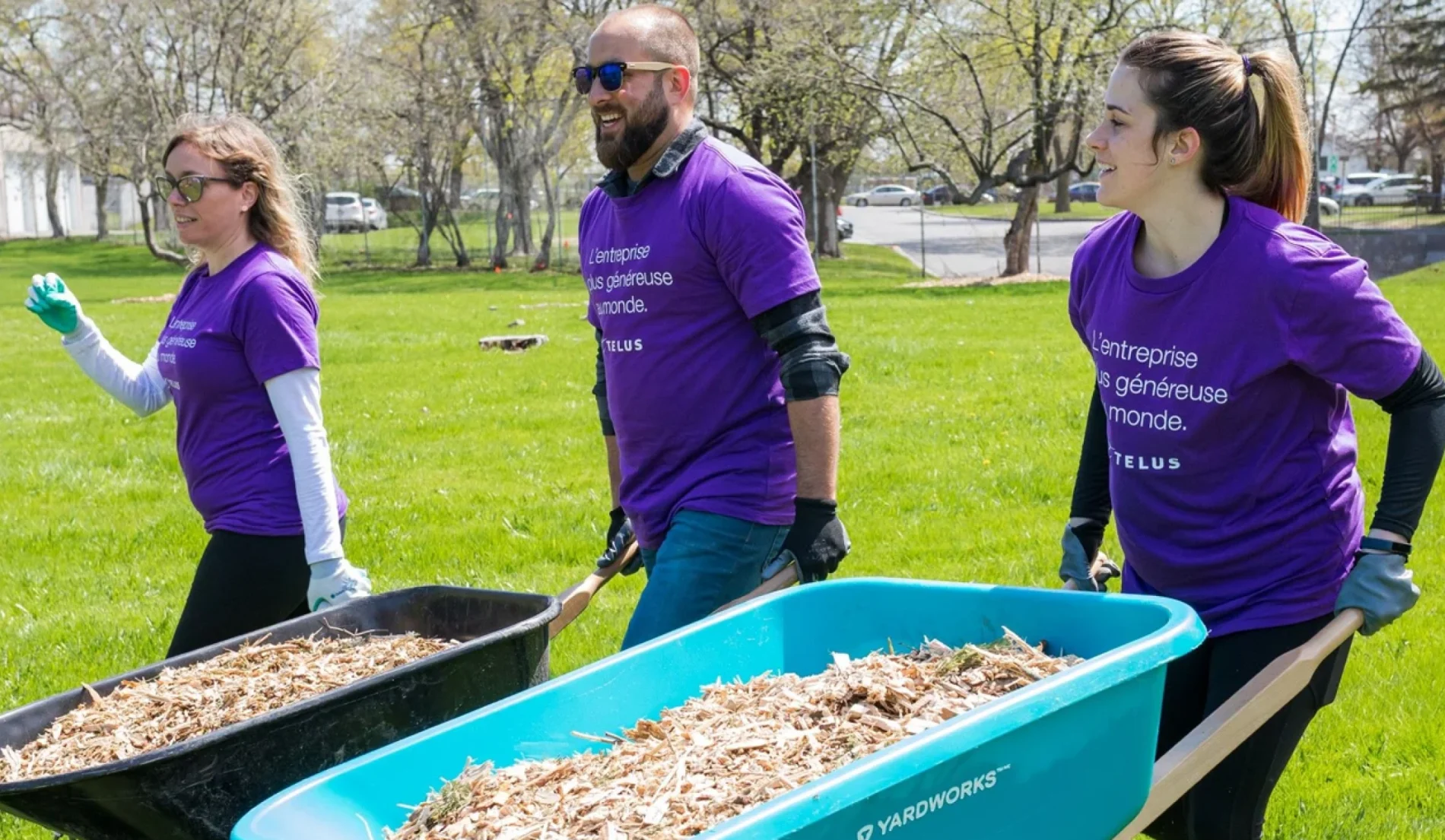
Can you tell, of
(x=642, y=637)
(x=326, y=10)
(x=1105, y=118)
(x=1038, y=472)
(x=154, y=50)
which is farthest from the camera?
(x=326, y=10)

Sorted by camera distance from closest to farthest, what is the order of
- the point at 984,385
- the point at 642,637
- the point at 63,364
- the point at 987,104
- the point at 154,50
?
the point at 642,637 → the point at 984,385 → the point at 63,364 → the point at 987,104 → the point at 154,50

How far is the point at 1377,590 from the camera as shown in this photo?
2910mm

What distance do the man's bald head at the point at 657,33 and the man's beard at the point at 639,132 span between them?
8 cm

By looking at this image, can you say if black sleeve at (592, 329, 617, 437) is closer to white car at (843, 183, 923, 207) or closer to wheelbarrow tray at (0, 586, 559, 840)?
wheelbarrow tray at (0, 586, 559, 840)

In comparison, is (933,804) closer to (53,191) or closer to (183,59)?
(183,59)

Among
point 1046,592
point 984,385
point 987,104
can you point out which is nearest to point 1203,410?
point 1046,592

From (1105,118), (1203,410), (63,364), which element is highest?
(1105,118)

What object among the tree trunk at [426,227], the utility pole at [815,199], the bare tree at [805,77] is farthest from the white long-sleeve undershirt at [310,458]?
the tree trunk at [426,227]

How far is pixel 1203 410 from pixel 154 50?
31877 millimetres

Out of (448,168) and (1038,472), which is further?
(448,168)

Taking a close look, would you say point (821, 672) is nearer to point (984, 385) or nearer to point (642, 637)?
point (642, 637)

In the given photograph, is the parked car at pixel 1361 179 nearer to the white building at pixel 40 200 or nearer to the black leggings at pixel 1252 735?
the white building at pixel 40 200

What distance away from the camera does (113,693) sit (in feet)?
11.0

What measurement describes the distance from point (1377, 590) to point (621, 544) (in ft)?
6.82
